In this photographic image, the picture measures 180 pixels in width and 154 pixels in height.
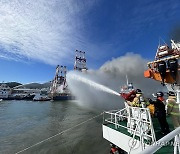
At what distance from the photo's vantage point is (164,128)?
5.60m

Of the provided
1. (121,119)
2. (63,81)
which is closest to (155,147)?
(121,119)

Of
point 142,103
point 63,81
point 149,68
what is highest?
point 63,81

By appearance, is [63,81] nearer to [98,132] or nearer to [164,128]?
[98,132]

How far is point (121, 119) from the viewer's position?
28.5 ft

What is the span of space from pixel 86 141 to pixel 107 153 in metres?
2.88

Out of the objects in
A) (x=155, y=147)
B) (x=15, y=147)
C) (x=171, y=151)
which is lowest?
(x=15, y=147)

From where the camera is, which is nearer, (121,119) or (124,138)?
(124,138)

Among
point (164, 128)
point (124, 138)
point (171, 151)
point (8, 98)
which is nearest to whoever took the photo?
point (171, 151)

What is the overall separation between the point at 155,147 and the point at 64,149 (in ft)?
35.3

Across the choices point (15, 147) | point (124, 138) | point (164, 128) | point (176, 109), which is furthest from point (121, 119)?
point (15, 147)

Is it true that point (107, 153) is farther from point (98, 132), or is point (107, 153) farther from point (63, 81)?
point (63, 81)

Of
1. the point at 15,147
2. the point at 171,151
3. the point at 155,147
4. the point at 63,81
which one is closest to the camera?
the point at 155,147

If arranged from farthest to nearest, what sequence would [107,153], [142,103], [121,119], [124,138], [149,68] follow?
1. [107,153]
2. [149,68]
3. [121,119]
4. [124,138]
5. [142,103]

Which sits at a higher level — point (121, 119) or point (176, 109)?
point (176, 109)
